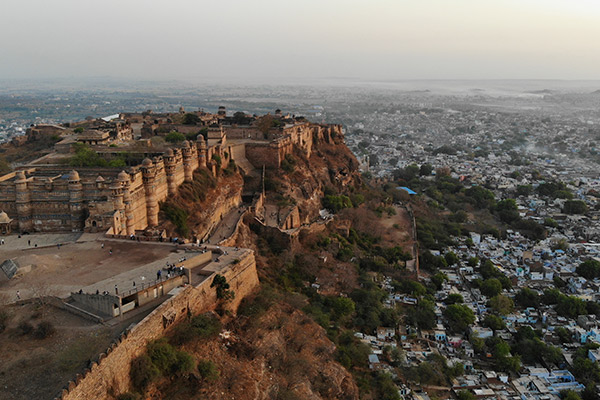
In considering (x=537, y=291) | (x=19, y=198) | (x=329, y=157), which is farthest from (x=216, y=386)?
(x=329, y=157)

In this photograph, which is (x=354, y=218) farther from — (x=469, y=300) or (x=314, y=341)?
(x=314, y=341)

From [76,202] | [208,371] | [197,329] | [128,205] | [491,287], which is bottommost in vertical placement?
[491,287]

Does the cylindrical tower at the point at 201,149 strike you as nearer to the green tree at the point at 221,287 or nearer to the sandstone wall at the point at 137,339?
the sandstone wall at the point at 137,339

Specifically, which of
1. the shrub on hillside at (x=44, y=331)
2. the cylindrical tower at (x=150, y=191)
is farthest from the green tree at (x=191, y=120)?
the shrub on hillside at (x=44, y=331)

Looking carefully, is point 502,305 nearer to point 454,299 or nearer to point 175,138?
point 454,299

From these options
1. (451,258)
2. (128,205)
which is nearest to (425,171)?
(451,258)

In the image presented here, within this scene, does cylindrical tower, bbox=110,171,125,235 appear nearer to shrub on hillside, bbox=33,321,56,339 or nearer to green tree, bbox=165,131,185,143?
shrub on hillside, bbox=33,321,56,339
